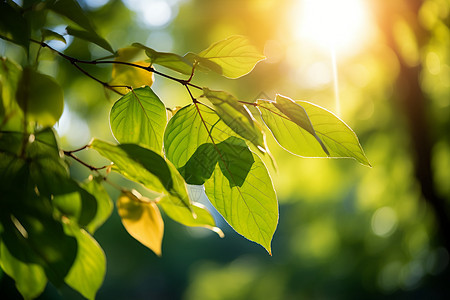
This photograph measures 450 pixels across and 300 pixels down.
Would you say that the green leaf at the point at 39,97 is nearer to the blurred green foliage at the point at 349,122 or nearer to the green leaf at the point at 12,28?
the green leaf at the point at 12,28

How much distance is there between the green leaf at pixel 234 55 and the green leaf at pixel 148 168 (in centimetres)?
8

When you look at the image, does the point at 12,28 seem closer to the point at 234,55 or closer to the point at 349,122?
the point at 234,55

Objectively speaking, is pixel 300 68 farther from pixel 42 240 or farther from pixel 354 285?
pixel 42 240

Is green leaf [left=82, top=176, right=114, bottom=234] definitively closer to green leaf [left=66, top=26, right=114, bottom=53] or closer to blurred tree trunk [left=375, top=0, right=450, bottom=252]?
green leaf [left=66, top=26, right=114, bottom=53]

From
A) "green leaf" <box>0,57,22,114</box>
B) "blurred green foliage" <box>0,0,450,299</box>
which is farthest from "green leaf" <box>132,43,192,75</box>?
"blurred green foliage" <box>0,0,450,299</box>

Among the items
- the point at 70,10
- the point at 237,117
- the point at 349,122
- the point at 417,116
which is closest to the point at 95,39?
the point at 70,10

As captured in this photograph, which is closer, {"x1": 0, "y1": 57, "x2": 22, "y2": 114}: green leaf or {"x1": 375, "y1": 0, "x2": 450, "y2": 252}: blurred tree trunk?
{"x1": 0, "y1": 57, "x2": 22, "y2": 114}: green leaf

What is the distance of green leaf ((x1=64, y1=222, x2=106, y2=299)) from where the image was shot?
283mm

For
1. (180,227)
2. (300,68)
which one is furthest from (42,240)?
(180,227)

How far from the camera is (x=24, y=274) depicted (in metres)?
0.27

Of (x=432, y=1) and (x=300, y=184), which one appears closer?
(x=432, y=1)

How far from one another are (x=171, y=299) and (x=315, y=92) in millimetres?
6570

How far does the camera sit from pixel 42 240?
21 centimetres

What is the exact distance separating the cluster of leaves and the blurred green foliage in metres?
1.27
